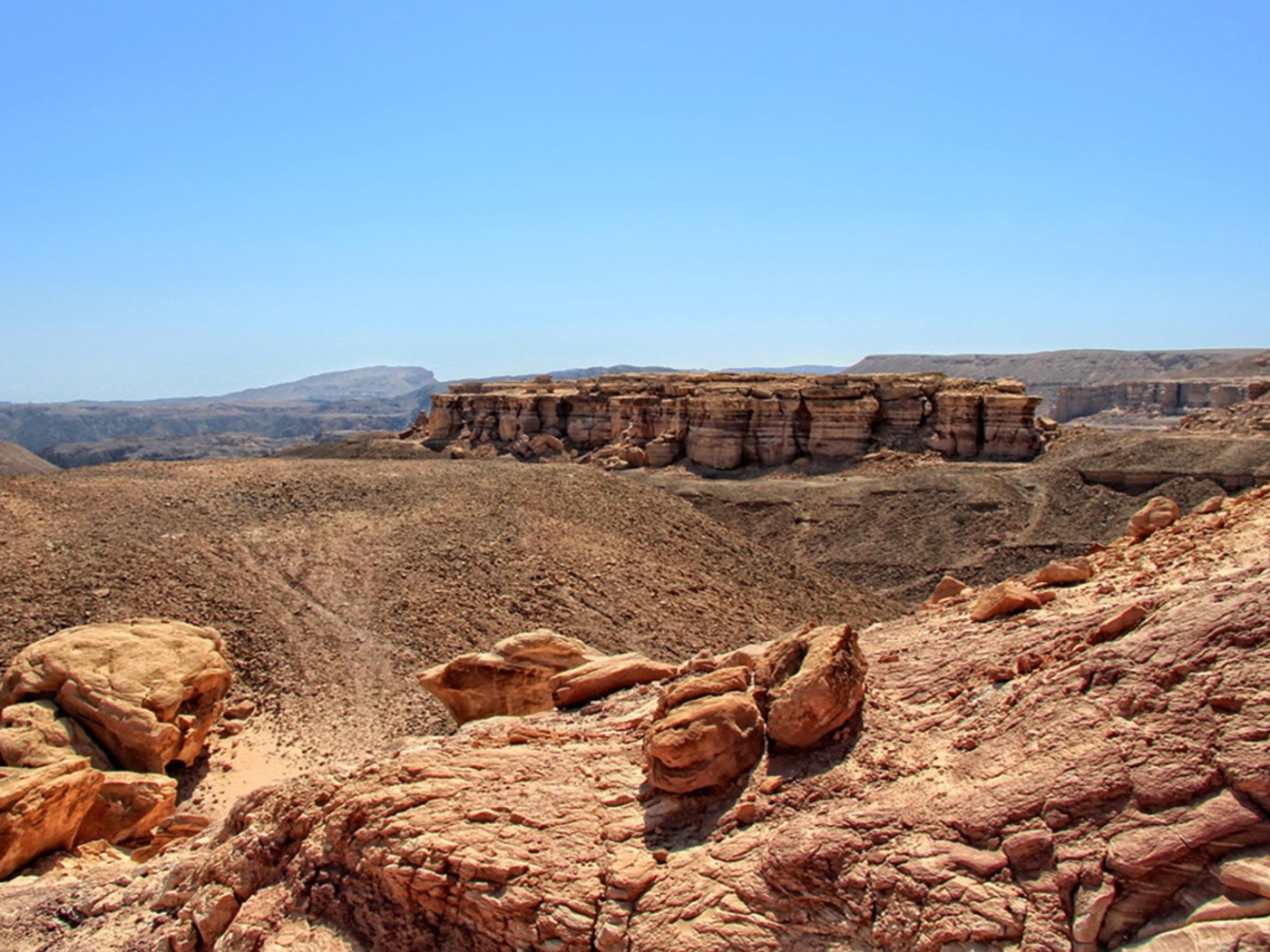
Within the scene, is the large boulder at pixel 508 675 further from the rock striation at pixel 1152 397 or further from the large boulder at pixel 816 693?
the rock striation at pixel 1152 397

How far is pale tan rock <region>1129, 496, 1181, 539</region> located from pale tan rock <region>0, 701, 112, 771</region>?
13.0 meters

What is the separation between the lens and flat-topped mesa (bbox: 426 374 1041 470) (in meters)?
39.1

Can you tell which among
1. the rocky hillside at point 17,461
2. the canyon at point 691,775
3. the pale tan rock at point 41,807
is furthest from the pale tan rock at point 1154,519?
the rocky hillside at point 17,461

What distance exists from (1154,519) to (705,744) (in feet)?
21.6

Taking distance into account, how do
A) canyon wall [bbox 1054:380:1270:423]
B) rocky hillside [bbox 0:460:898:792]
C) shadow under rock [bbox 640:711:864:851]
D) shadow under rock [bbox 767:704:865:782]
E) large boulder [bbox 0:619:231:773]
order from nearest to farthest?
shadow under rock [bbox 640:711:864:851], shadow under rock [bbox 767:704:865:782], large boulder [bbox 0:619:231:773], rocky hillside [bbox 0:460:898:792], canyon wall [bbox 1054:380:1270:423]

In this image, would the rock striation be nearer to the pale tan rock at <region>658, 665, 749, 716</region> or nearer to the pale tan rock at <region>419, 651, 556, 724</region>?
the pale tan rock at <region>419, 651, 556, 724</region>

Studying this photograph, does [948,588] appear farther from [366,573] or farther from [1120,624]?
[366,573]

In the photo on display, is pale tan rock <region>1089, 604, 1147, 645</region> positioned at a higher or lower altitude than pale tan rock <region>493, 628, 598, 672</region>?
higher

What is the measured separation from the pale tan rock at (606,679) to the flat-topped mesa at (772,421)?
103 feet

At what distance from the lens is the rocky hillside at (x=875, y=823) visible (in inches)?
207

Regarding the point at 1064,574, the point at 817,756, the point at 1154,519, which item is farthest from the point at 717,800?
the point at 1154,519

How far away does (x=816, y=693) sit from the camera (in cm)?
710

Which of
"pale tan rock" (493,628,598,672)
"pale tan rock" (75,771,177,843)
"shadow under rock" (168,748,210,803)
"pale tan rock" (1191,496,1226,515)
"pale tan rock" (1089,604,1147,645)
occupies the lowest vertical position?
"shadow under rock" (168,748,210,803)

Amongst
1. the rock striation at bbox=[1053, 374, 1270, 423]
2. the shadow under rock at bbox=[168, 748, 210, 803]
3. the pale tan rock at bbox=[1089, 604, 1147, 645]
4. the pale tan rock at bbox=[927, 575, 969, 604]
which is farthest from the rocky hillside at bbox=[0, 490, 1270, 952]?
the rock striation at bbox=[1053, 374, 1270, 423]
